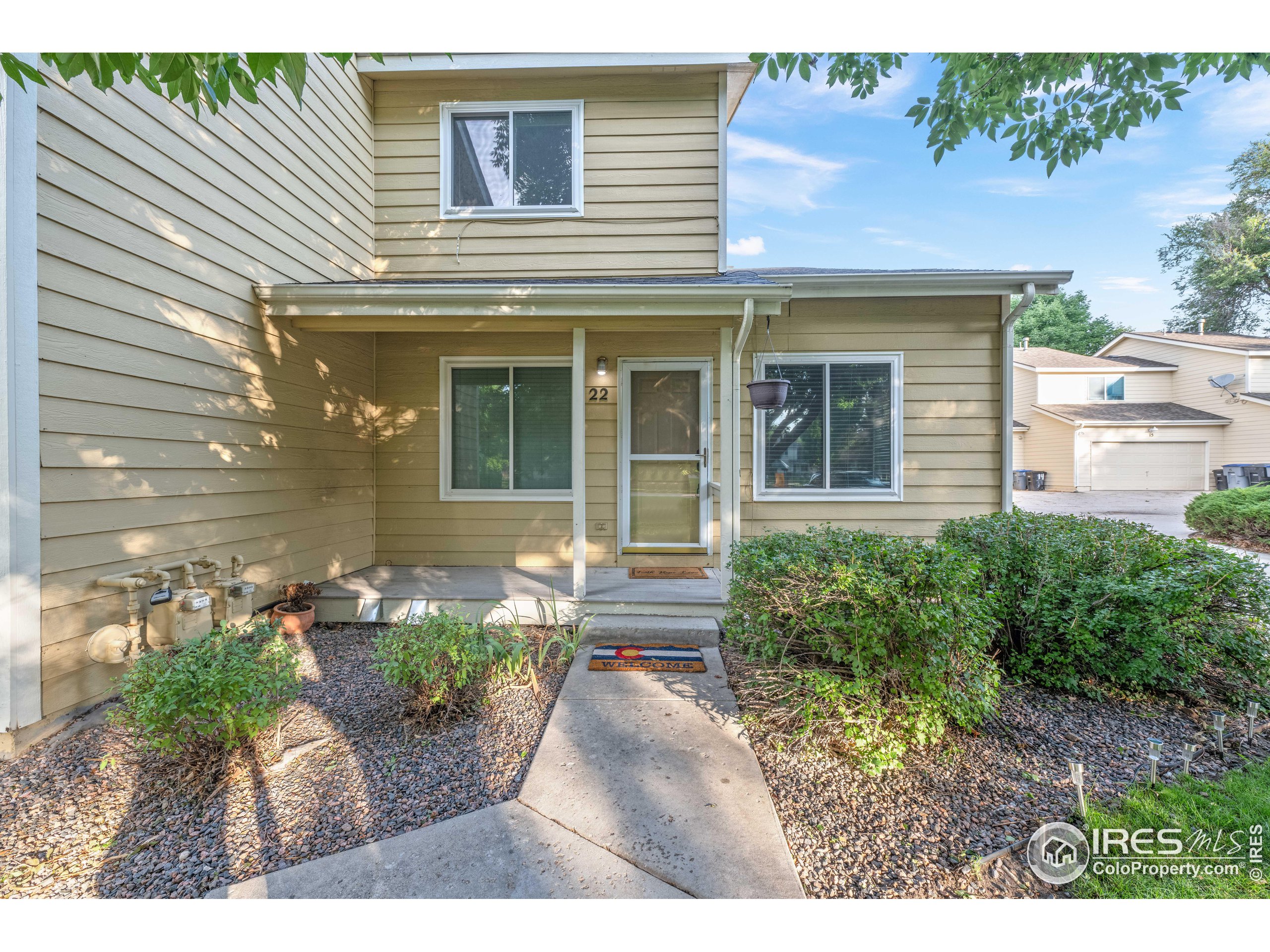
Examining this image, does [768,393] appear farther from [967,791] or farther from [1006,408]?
[967,791]

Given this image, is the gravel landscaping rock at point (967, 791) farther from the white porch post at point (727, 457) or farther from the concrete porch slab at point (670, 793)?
the white porch post at point (727, 457)

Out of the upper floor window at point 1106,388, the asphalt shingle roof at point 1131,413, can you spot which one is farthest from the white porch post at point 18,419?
the upper floor window at point 1106,388

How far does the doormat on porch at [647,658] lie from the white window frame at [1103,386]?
20.9 metres

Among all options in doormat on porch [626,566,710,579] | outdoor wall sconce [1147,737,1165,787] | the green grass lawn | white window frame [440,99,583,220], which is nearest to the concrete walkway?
the green grass lawn

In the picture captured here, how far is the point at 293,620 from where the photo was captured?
380 cm

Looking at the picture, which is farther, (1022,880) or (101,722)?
(101,722)

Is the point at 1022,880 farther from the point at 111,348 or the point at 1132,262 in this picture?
the point at 1132,262

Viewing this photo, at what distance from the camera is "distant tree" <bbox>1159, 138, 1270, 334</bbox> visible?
18.5 m

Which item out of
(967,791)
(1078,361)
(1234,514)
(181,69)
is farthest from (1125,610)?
(1078,361)
